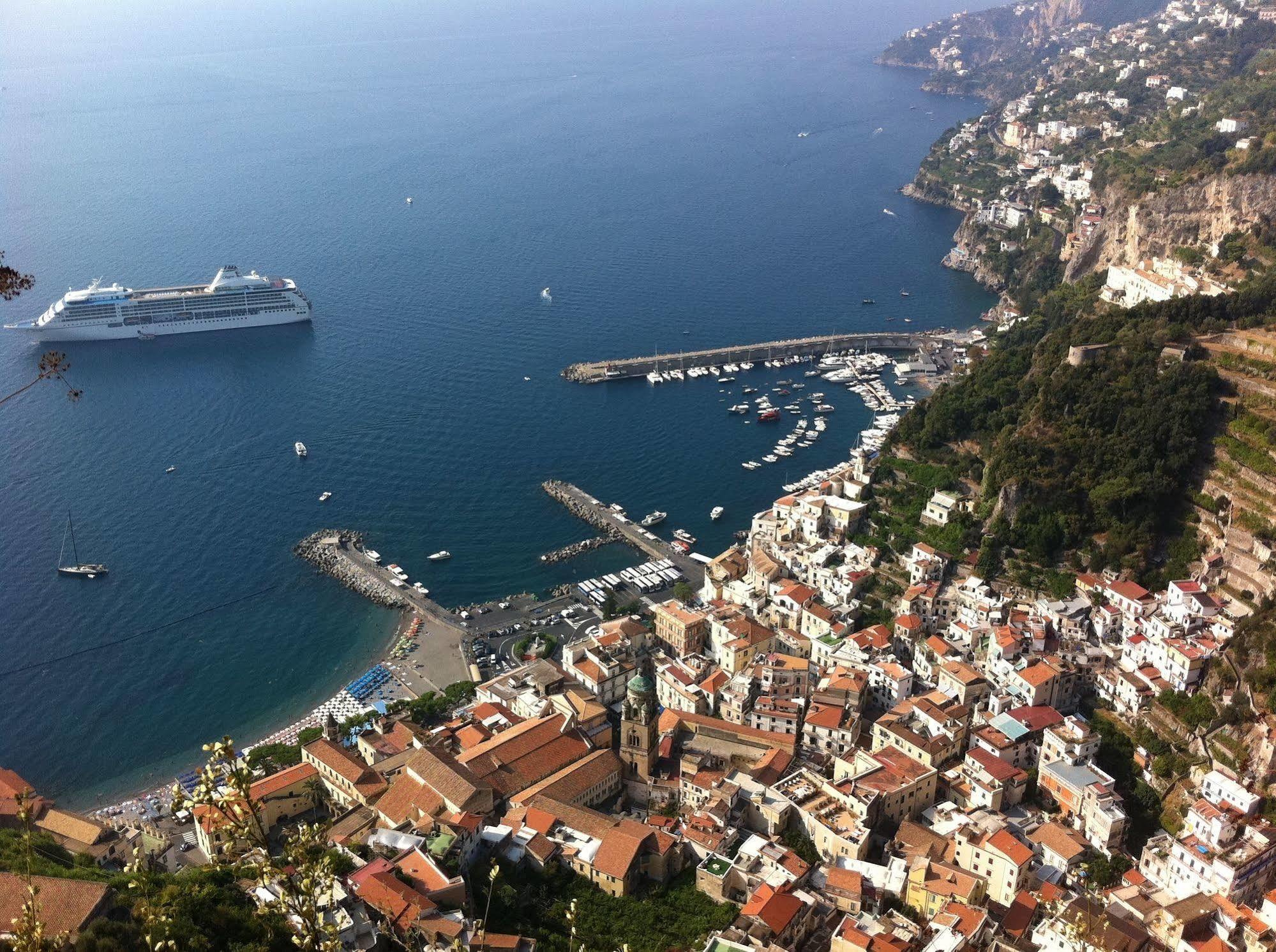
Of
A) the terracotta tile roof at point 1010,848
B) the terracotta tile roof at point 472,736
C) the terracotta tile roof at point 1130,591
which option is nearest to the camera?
the terracotta tile roof at point 1010,848

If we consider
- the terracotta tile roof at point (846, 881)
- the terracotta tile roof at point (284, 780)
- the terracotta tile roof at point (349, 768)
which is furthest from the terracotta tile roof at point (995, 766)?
the terracotta tile roof at point (284, 780)

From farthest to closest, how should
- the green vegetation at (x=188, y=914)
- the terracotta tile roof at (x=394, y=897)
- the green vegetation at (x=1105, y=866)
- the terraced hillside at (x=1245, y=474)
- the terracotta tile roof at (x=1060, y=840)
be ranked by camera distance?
1. the terraced hillside at (x=1245, y=474)
2. the terracotta tile roof at (x=1060, y=840)
3. the green vegetation at (x=1105, y=866)
4. the terracotta tile roof at (x=394, y=897)
5. the green vegetation at (x=188, y=914)

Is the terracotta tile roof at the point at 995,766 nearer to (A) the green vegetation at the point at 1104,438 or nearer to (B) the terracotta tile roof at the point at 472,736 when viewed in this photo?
(A) the green vegetation at the point at 1104,438

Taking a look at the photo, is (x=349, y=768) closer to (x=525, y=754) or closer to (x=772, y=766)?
(x=525, y=754)

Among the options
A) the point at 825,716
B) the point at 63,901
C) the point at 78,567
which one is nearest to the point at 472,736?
the point at 825,716

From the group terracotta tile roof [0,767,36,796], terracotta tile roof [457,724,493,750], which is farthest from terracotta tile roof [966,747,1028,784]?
terracotta tile roof [0,767,36,796]

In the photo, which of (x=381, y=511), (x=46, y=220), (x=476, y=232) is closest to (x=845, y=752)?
(x=381, y=511)
